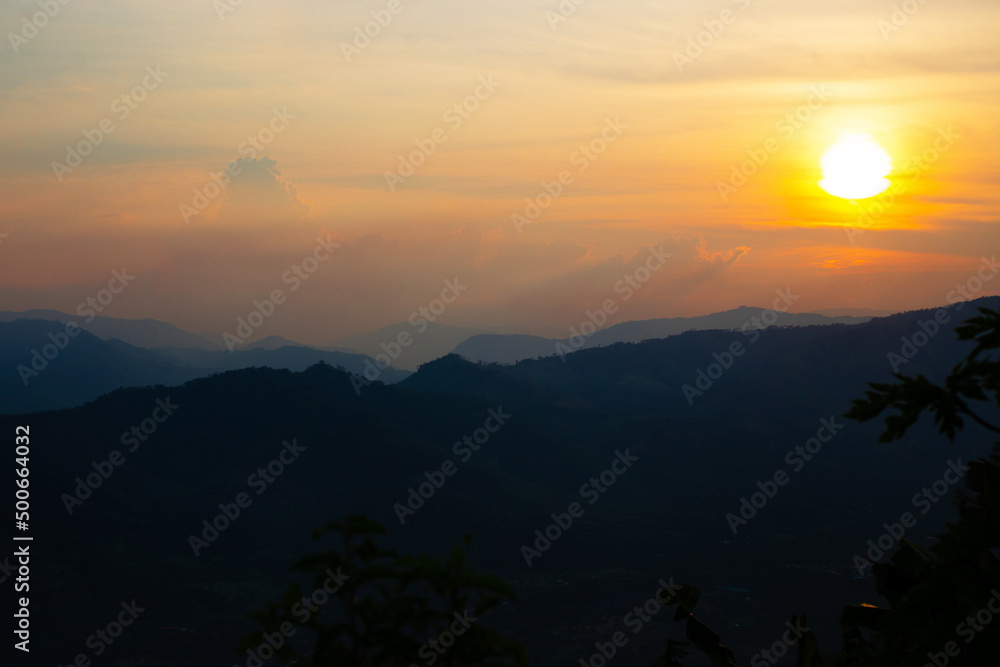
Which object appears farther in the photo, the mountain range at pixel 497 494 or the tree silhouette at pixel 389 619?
the mountain range at pixel 497 494

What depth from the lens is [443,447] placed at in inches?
2896

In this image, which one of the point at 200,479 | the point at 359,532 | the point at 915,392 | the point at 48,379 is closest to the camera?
the point at 359,532

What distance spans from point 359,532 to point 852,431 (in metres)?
96.7

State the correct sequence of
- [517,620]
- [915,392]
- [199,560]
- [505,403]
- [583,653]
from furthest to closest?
[505,403] < [199,560] < [517,620] < [583,653] < [915,392]

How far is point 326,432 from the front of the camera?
6881cm

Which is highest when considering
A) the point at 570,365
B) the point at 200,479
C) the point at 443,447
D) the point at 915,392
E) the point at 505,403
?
the point at 570,365

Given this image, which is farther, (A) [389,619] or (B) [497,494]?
(B) [497,494]

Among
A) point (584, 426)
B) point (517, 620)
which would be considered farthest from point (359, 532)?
point (584, 426)

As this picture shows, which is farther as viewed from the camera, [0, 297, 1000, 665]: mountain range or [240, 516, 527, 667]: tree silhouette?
[0, 297, 1000, 665]: mountain range

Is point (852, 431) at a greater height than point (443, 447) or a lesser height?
greater

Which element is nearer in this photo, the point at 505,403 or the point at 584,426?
the point at 584,426

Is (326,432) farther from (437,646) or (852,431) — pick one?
(437,646)

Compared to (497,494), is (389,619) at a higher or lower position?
lower

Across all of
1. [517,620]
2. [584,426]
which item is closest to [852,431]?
[584,426]
